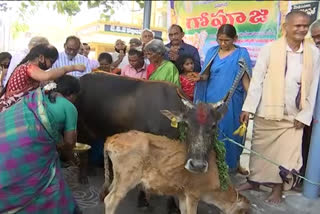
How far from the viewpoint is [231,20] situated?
8.70 meters

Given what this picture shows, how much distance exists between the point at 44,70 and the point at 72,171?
195 centimetres

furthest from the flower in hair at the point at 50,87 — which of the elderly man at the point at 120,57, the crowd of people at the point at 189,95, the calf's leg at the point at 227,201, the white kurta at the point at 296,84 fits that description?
the elderly man at the point at 120,57

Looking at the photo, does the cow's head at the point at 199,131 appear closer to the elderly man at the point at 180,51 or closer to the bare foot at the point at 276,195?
the bare foot at the point at 276,195

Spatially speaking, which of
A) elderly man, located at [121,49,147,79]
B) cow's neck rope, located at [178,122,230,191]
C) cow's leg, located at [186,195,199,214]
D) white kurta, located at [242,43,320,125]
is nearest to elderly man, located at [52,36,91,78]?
elderly man, located at [121,49,147,79]

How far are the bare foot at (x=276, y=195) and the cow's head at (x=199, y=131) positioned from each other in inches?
56.7

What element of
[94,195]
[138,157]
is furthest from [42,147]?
[94,195]

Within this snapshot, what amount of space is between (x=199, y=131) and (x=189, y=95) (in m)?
1.75

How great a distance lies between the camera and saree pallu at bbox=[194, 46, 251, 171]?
5.07m

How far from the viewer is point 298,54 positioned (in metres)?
4.52

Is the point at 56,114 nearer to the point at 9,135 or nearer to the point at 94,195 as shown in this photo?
Result: the point at 9,135

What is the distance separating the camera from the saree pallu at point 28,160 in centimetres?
338


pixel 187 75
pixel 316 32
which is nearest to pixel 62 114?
pixel 187 75

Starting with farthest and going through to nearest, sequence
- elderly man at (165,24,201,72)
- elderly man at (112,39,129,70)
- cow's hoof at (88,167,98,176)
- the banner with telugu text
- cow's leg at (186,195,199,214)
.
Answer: the banner with telugu text, elderly man at (112,39,129,70), elderly man at (165,24,201,72), cow's hoof at (88,167,98,176), cow's leg at (186,195,199,214)

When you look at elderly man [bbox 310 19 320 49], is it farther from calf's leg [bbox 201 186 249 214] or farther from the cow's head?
calf's leg [bbox 201 186 249 214]
